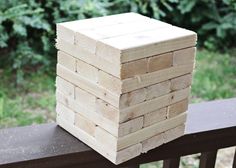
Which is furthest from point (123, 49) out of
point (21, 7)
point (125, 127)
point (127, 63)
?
point (21, 7)

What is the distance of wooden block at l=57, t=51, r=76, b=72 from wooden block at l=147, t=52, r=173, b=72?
0.45 feet

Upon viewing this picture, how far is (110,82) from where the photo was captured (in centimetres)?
81

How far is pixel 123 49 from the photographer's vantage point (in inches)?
30.5

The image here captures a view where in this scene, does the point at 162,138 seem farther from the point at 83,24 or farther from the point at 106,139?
the point at 83,24

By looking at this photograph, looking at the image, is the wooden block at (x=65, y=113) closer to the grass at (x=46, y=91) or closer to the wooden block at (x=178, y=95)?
the wooden block at (x=178, y=95)

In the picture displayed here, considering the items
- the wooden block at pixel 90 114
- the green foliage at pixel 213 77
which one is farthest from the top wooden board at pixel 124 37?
the green foliage at pixel 213 77

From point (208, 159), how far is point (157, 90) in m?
0.29

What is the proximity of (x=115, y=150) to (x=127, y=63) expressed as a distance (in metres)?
0.16

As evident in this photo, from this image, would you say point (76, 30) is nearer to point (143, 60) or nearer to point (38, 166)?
point (143, 60)

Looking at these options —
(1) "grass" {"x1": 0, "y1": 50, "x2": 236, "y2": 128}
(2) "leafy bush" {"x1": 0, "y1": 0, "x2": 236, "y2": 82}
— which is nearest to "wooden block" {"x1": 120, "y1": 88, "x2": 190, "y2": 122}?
(1) "grass" {"x1": 0, "y1": 50, "x2": 236, "y2": 128}

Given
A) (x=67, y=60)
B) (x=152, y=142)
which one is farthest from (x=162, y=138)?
(x=67, y=60)

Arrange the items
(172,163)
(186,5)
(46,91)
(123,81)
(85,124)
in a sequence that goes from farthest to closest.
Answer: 1. (186,5)
2. (46,91)
3. (172,163)
4. (85,124)
5. (123,81)

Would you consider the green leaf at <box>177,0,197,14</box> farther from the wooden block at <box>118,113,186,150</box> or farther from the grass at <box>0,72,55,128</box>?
the wooden block at <box>118,113,186,150</box>

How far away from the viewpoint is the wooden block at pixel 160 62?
83 centimetres
